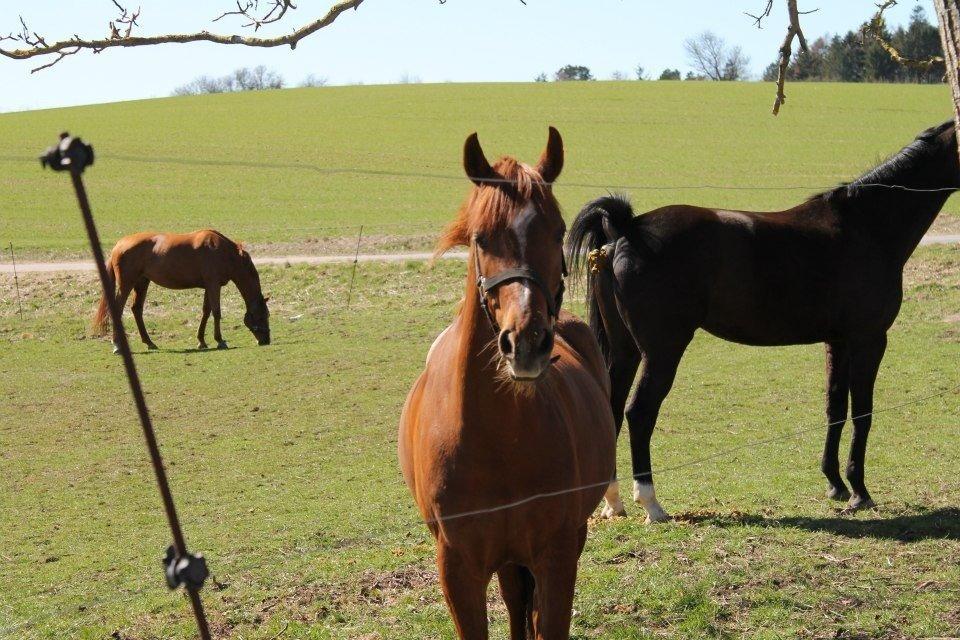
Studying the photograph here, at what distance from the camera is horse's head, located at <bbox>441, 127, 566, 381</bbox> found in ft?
9.04

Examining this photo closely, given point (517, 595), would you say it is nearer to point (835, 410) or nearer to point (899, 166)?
point (835, 410)

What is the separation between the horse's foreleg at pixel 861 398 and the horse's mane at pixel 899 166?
101 cm

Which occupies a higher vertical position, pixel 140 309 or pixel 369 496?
pixel 140 309

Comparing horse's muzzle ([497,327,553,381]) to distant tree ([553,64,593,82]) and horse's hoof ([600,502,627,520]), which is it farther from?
distant tree ([553,64,593,82])

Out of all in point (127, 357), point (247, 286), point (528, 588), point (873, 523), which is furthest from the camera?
point (247, 286)

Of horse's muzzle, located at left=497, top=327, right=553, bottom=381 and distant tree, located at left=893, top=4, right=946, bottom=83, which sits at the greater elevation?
distant tree, located at left=893, top=4, right=946, bottom=83

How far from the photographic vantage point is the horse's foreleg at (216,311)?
15195 mm

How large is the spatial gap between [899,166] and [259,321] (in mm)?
10696

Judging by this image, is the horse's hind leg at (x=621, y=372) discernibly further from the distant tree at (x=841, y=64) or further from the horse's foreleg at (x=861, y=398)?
the distant tree at (x=841, y=64)

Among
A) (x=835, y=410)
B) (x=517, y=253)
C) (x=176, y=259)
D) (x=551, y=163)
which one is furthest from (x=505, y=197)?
(x=176, y=259)

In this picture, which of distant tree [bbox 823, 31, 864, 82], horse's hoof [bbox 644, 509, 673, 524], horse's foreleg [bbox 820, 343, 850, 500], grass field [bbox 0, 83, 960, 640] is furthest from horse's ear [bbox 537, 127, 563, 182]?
distant tree [bbox 823, 31, 864, 82]

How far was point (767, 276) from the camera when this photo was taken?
21.2 feet

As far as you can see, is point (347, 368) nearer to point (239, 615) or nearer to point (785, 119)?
point (239, 615)

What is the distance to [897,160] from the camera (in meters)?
6.57
